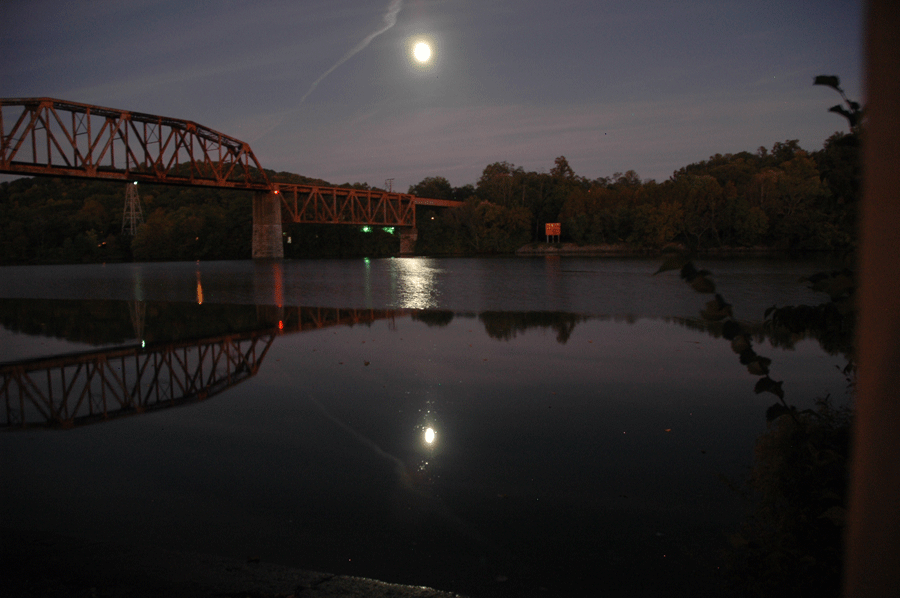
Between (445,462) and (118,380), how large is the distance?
6.92 meters

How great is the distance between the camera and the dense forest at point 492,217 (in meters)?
108

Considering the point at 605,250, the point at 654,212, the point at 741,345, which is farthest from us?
the point at 605,250

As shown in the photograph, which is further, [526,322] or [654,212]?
[654,212]

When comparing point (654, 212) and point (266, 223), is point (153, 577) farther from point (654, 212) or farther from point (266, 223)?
Answer: point (266, 223)

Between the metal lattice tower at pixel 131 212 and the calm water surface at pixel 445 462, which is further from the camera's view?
the metal lattice tower at pixel 131 212

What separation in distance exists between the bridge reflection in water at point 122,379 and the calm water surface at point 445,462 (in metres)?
0.24

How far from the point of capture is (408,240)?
152 m

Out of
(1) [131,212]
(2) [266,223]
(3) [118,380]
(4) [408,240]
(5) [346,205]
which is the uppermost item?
(5) [346,205]

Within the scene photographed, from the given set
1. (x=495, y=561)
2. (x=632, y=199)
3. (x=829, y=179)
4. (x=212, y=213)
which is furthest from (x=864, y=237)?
(x=212, y=213)

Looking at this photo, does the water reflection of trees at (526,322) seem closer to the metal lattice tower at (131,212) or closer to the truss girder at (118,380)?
the truss girder at (118,380)

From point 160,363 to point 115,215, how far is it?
16226cm

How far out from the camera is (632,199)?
127 m

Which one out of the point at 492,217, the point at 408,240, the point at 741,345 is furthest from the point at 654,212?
the point at 741,345

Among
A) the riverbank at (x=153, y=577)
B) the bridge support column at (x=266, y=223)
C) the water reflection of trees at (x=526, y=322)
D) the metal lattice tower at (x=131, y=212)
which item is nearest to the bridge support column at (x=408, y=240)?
the bridge support column at (x=266, y=223)
